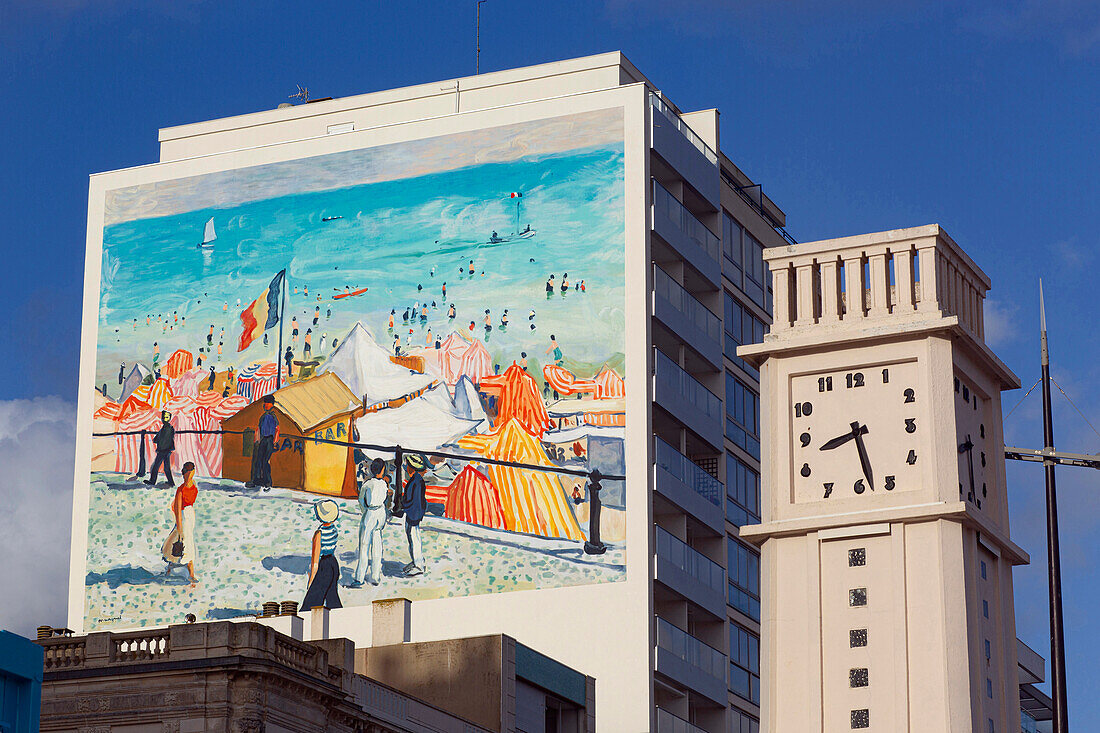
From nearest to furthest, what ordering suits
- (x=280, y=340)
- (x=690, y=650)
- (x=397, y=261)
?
(x=690, y=650)
(x=397, y=261)
(x=280, y=340)

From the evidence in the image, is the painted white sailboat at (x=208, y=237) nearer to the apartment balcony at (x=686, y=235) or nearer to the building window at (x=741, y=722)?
the apartment balcony at (x=686, y=235)

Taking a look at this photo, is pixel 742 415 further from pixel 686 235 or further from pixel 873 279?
pixel 873 279

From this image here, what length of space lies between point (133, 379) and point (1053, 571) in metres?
51.4

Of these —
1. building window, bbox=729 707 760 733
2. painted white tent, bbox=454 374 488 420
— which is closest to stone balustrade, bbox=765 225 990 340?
painted white tent, bbox=454 374 488 420

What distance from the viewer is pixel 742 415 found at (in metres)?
96.2

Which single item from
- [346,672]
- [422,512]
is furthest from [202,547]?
[346,672]

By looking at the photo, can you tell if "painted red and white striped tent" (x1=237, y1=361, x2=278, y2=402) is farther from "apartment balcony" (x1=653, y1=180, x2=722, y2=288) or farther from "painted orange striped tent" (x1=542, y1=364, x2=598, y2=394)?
"apartment balcony" (x1=653, y1=180, x2=722, y2=288)

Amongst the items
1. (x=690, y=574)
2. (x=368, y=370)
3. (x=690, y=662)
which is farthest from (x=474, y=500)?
(x=690, y=662)

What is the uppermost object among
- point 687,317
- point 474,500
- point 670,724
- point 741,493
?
point 687,317

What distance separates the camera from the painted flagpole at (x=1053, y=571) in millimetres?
52281

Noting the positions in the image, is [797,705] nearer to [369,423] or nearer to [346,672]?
[346,672]

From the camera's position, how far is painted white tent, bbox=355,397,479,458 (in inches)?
3489

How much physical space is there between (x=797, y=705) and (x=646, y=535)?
28.5 metres

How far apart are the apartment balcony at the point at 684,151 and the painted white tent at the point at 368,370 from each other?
535 inches
